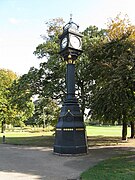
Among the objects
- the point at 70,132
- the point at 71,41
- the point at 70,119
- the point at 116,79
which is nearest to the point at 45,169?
the point at 70,132

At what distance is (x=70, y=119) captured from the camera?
46.8 ft

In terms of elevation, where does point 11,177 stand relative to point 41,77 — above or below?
below

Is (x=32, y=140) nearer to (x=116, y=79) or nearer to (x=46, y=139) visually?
(x=46, y=139)

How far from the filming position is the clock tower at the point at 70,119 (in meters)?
13.9

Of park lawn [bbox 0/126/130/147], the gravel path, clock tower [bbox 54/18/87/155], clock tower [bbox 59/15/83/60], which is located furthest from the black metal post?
park lawn [bbox 0/126/130/147]

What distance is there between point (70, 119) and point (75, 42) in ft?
14.7

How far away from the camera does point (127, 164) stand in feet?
34.1

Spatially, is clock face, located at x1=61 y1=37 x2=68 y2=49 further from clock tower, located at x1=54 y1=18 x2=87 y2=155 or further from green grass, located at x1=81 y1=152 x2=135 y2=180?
green grass, located at x1=81 y1=152 x2=135 y2=180

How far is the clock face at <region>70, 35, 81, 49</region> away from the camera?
1529 cm

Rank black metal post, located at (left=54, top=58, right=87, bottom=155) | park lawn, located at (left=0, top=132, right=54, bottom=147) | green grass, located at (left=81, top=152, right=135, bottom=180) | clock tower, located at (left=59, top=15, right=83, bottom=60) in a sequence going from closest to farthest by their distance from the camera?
green grass, located at (left=81, top=152, right=135, bottom=180) < black metal post, located at (left=54, top=58, right=87, bottom=155) < clock tower, located at (left=59, top=15, right=83, bottom=60) < park lawn, located at (left=0, top=132, right=54, bottom=147)

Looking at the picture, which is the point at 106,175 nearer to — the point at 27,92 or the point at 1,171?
the point at 1,171

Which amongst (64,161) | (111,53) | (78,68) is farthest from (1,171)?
(78,68)

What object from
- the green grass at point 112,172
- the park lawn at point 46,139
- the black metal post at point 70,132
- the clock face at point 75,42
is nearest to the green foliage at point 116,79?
the black metal post at point 70,132

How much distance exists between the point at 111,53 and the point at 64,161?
24.5 ft
